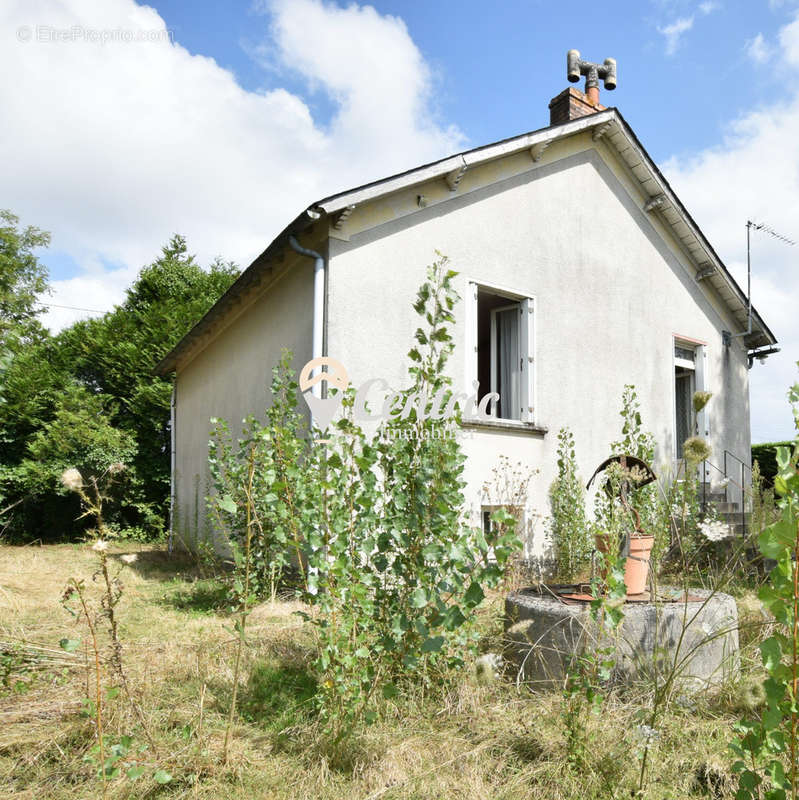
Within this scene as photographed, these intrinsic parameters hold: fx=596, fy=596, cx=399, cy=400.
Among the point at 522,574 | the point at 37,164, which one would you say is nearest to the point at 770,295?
the point at 522,574

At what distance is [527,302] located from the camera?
7570 millimetres

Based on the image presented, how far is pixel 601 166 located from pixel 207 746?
8.81 metres

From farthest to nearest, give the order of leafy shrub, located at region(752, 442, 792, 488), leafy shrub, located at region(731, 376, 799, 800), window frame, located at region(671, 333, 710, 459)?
leafy shrub, located at region(752, 442, 792, 488) < window frame, located at region(671, 333, 710, 459) < leafy shrub, located at region(731, 376, 799, 800)

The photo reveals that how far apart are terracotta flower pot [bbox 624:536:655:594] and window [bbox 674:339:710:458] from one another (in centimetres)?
662

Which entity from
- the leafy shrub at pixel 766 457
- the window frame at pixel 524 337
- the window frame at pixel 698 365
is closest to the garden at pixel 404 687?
the window frame at pixel 524 337

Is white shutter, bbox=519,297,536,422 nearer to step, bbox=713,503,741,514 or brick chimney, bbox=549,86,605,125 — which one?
brick chimney, bbox=549,86,605,125

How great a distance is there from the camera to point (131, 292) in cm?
1598

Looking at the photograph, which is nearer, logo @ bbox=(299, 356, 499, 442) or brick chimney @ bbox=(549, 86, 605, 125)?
logo @ bbox=(299, 356, 499, 442)

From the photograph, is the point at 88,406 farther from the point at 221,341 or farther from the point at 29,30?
the point at 29,30

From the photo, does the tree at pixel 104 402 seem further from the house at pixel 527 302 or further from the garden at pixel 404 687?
the garden at pixel 404 687

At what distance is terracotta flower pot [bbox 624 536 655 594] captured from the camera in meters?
3.68

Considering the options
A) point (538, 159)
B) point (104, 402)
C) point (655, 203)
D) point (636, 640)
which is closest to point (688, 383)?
point (655, 203)

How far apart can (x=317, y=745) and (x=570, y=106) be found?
8859mm

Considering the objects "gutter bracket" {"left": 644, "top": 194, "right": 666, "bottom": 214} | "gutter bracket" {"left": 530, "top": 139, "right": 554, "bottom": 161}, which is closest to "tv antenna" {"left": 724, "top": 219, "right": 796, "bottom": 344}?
"gutter bracket" {"left": 644, "top": 194, "right": 666, "bottom": 214}
